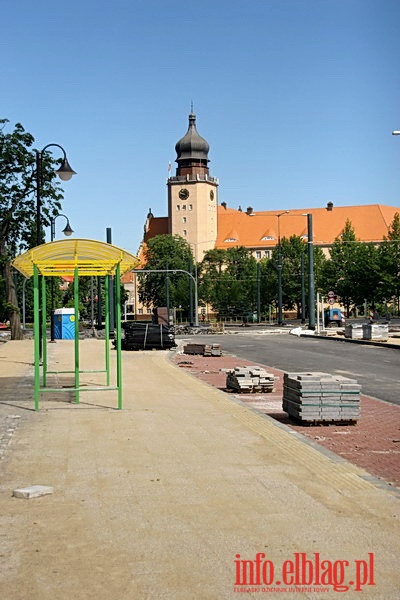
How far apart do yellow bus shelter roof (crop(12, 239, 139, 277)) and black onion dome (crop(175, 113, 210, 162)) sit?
5745 inches

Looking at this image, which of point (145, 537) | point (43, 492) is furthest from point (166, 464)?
point (145, 537)

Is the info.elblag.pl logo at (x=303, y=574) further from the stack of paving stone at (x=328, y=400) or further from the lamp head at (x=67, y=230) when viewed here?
the lamp head at (x=67, y=230)

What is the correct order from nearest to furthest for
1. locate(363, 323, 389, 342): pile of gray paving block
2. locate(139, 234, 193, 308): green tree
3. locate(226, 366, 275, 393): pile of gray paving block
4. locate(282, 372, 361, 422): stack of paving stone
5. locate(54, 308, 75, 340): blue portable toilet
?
locate(282, 372, 361, 422): stack of paving stone → locate(226, 366, 275, 393): pile of gray paving block → locate(363, 323, 389, 342): pile of gray paving block → locate(54, 308, 75, 340): blue portable toilet → locate(139, 234, 193, 308): green tree

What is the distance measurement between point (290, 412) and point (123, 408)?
2.97 metres

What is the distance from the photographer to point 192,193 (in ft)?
541

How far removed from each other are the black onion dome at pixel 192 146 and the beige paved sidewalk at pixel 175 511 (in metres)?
151

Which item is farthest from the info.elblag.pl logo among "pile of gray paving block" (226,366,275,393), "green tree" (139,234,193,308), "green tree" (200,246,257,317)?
"green tree" (139,234,193,308)

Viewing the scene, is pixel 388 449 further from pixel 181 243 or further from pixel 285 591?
pixel 181 243

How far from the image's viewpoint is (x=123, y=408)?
615 inches

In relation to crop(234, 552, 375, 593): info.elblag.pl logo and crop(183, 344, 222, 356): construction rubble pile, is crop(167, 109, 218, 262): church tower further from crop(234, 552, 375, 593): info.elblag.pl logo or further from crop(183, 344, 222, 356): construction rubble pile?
crop(234, 552, 375, 593): info.elblag.pl logo

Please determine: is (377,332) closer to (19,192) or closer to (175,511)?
(19,192)

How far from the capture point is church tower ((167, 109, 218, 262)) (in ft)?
535

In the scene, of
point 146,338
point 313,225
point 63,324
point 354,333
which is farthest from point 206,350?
point 313,225

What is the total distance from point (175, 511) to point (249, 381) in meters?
11.7
